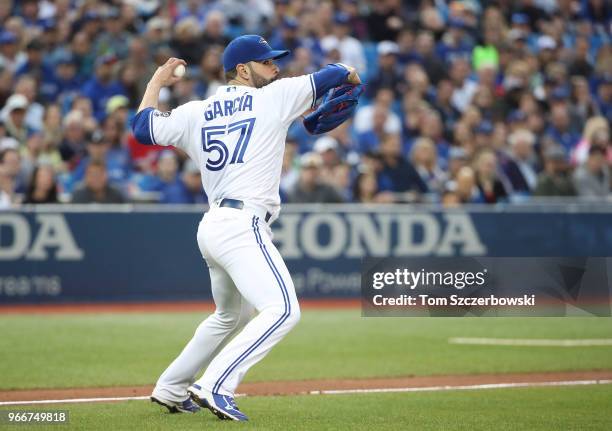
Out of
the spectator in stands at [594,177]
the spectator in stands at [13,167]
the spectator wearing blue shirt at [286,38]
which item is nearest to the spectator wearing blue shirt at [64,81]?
the spectator in stands at [13,167]

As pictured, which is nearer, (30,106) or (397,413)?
(397,413)

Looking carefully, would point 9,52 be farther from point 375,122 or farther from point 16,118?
point 375,122

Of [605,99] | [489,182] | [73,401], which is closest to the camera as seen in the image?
[73,401]

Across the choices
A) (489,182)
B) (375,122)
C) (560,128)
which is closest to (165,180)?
(375,122)

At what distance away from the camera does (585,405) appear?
7.98m

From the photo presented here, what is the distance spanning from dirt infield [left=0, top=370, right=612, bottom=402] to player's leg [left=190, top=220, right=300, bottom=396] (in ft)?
6.38

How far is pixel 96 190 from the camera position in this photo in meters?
15.5

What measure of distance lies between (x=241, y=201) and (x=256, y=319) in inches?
29.9

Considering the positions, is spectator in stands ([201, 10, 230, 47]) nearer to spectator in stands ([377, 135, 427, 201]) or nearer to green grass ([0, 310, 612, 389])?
spectator in stands ([377, 135, 427, 201])

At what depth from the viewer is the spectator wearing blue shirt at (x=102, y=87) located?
17578 millimetres

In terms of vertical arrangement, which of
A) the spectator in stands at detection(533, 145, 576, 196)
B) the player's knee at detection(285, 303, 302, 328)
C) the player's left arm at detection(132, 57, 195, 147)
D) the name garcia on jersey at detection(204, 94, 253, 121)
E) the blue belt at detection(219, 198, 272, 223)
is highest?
the name garcia on jersey at detection(204, 94, 253, 121)

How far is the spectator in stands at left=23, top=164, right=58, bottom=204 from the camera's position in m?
15.2

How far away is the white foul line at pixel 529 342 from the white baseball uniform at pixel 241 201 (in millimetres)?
5560

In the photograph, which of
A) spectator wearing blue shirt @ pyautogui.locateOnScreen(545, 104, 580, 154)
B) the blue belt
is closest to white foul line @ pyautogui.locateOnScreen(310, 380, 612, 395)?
the blue belt
